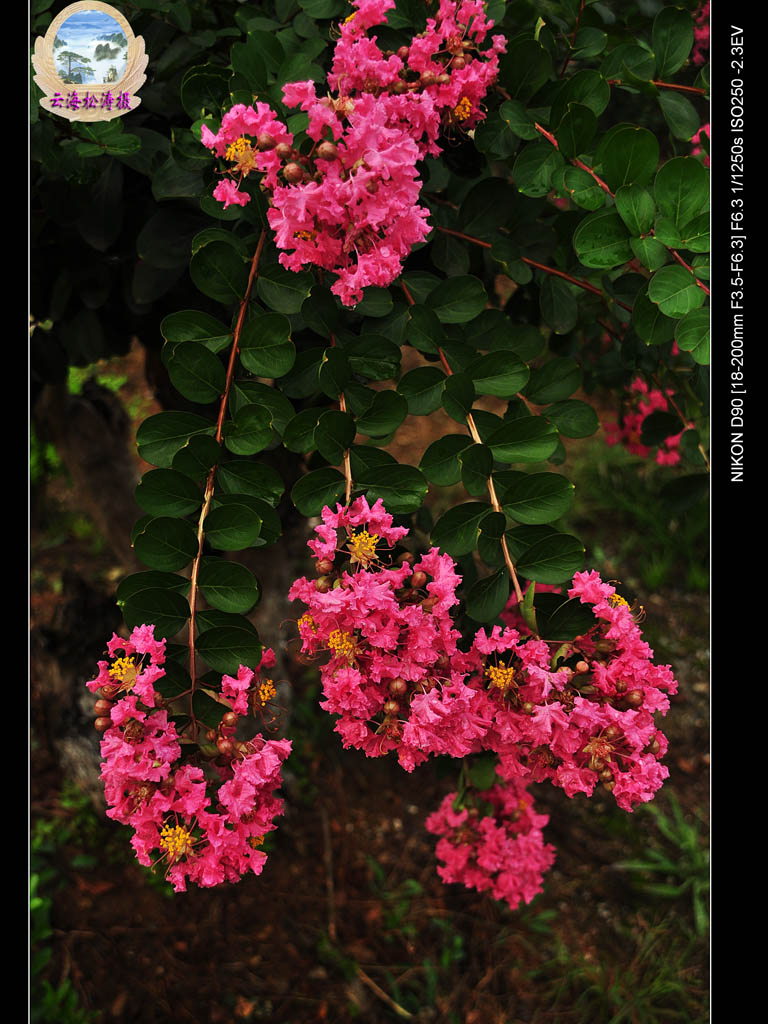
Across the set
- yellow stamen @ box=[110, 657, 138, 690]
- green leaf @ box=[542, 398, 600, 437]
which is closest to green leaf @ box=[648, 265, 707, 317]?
green leaf @ box=[542, 398, 600, 437]

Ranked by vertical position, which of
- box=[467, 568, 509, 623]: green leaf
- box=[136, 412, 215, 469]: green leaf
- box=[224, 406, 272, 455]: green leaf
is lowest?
box=[467, 568, 509, 623]: green leaf

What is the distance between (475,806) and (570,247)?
37.5 inches

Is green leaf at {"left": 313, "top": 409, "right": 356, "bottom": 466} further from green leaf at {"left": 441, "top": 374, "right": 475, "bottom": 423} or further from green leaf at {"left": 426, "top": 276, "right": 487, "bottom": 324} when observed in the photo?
green leaf at {"left": 426, "top": 276, "right": 487, "bottom": 324}

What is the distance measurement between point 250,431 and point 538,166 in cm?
52

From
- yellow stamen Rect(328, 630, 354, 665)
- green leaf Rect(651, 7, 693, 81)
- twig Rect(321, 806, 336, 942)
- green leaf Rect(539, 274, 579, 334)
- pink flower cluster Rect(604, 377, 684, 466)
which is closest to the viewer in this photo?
yellow stamen Rect(328, 630, 354, 665)

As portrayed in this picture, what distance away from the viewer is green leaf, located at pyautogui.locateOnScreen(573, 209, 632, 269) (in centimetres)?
91

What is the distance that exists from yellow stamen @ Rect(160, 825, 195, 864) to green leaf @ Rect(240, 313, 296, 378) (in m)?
0.49

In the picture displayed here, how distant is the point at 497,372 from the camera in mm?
941

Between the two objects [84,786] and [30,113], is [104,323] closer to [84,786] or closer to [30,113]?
[30,113]

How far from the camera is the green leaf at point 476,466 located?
0.86m

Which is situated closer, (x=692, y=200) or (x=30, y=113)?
(x=692, y=200)

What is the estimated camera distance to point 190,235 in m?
1.15
